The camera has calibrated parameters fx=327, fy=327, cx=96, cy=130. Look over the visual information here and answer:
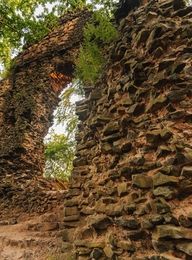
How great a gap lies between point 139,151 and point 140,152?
27 mm

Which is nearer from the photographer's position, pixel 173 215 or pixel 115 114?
pixel 173 215

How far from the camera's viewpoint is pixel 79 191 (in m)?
3.66

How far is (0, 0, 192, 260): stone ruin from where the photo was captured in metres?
2.43

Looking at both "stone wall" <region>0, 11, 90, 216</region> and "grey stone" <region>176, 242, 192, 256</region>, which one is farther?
"stone wall" <region>0, 11, 90, 216</region>

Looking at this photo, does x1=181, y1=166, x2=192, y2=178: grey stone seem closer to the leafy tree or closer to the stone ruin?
the stone ruin

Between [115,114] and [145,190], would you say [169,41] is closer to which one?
[115,114]

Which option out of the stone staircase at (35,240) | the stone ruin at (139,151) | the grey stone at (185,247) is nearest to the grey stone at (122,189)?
the stone ruin at (139,151)

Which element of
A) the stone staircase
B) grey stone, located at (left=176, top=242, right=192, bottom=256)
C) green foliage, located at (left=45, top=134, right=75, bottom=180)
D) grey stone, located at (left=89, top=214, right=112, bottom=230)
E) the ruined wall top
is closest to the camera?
grey stone, located at (left=176, top=242, right=192, bottom=256)

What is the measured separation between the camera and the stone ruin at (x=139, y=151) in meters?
2.43

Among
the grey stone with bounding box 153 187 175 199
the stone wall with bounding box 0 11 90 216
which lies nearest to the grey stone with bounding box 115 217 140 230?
the grey stone with bounding box 153 187 175 199

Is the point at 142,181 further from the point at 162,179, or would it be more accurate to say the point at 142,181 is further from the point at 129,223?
the point at 129,223

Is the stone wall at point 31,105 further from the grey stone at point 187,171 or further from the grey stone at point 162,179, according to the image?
the grey stone at point 187,171

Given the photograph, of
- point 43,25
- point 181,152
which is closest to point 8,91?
point 43,25

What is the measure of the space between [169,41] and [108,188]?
1.57 m
